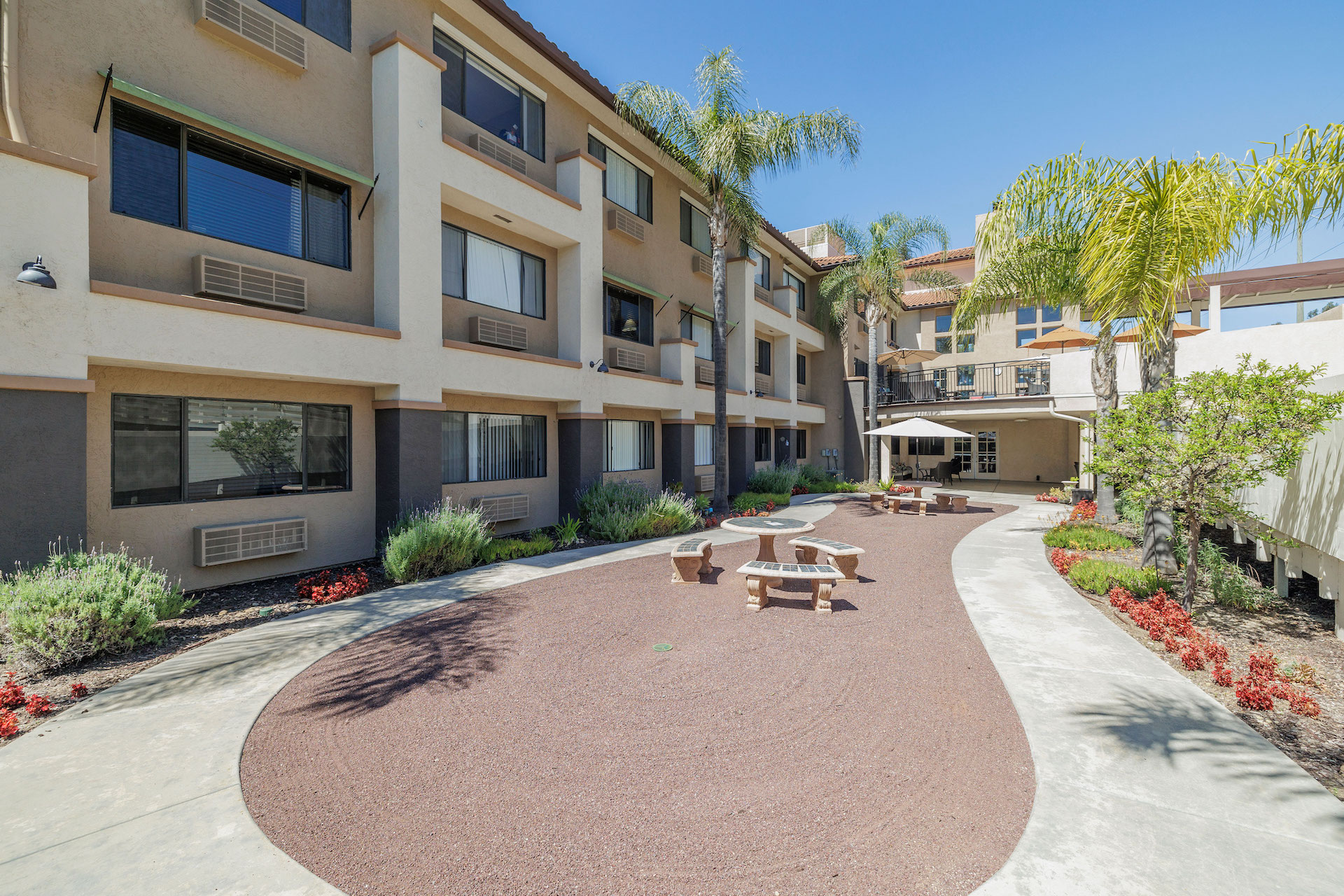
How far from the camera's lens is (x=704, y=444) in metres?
20.2

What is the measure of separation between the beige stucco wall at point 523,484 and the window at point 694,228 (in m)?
8.50

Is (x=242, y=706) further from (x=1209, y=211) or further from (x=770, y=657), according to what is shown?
(x=1209, y=211)

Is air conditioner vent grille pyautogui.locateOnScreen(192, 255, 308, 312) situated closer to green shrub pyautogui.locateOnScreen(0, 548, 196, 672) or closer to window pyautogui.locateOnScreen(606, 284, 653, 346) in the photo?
green shrub pyautogui.locateOnScreen(0, 548, 196, 672)

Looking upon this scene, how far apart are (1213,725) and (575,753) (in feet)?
16.6

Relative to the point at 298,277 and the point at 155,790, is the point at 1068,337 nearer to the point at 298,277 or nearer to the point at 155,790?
the point at 298,277

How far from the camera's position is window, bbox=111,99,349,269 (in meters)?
A: 7.67

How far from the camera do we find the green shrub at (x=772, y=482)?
20.2 m

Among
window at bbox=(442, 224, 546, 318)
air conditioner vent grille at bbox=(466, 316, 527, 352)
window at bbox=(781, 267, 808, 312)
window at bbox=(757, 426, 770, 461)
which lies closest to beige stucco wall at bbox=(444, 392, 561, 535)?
air conditioner vent grille at bbox=(466, 316, 527, 352)

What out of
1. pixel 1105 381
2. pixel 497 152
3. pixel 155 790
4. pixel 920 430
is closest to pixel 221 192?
pixel 497 152

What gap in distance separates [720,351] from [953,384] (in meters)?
16.6

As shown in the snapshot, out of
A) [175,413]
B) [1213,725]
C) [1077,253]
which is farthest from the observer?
[1077,253]

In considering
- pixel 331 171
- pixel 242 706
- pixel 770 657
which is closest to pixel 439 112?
pixel 331 171

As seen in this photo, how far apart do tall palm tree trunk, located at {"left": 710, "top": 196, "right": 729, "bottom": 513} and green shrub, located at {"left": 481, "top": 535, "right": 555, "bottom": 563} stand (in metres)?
5.45

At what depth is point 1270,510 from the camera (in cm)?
835
